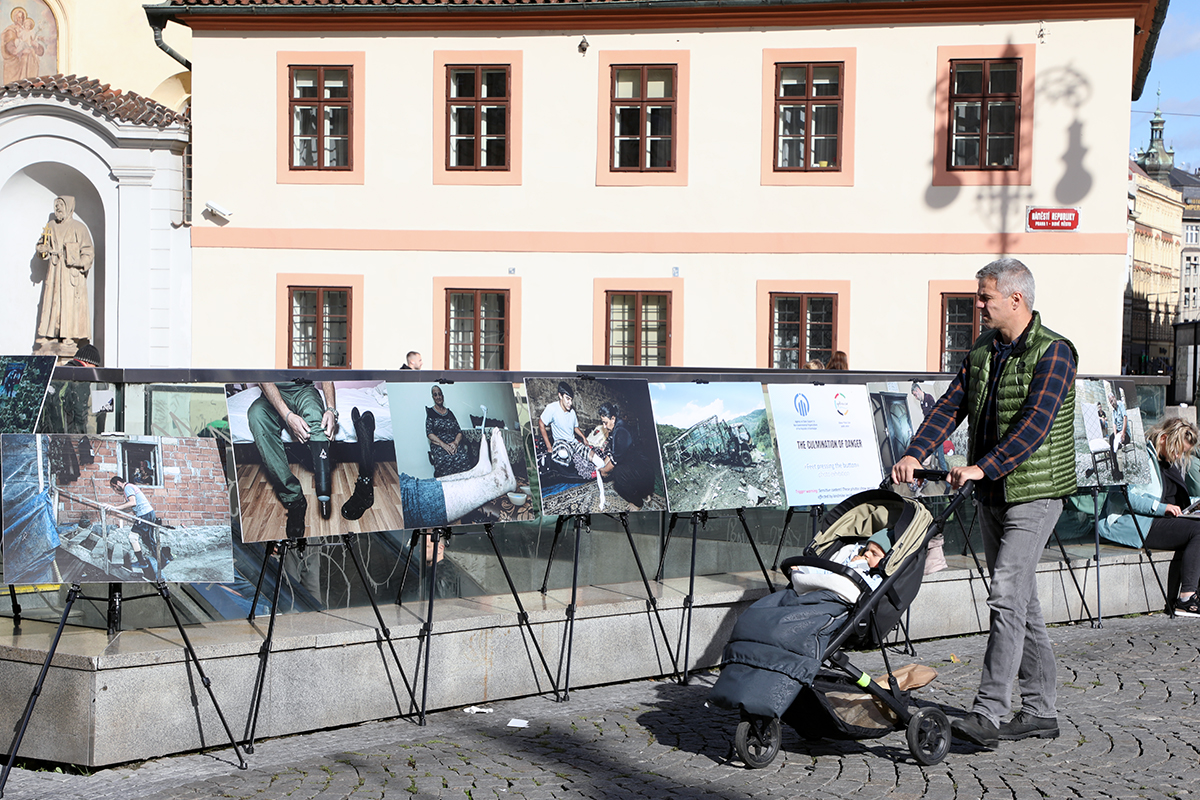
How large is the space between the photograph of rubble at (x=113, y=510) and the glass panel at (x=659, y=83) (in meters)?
16.6

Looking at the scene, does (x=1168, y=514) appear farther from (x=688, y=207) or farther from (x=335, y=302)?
(x=335, y=302)

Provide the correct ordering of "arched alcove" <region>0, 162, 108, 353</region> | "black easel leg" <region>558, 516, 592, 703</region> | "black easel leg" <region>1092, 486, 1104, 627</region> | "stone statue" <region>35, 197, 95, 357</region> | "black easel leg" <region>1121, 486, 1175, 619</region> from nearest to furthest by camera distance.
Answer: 1. "black easel leg" <region>558, 516, 592, 703</region>
2. "black easel leg" <region>1092, 486, 1104, 627</region>
3. "black easel leg" <region>1121, 486, 1175, 619</region>
4. "stone statue" <region>35, 197, 95, 357</region>
5. "arched alcove" <region>0, 162, 108, 353</region>

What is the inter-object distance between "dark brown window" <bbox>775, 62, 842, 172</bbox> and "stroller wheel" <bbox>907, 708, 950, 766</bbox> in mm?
15994

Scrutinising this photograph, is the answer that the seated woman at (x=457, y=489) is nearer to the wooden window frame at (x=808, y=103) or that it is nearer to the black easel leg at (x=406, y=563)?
the black easel leg at (x=406, y=563)

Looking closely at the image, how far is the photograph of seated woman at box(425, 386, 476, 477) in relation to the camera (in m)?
6.57

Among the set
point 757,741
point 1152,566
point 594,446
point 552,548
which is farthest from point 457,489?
point 1152,566

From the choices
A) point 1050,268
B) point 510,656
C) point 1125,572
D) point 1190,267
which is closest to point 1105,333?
point 1050,268

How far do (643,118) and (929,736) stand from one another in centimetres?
1663

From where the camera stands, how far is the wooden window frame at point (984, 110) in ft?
66.9

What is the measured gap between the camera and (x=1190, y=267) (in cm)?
14200

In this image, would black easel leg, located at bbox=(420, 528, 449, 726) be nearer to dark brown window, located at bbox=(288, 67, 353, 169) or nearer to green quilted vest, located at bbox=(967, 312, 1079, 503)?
green quilted vest, located at bbox=(967, 312, 1079, 503)

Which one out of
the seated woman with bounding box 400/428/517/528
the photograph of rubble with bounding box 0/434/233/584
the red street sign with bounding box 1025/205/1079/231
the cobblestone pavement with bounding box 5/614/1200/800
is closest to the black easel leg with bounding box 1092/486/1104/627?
the cobblestone pavement with bounding box 5/614/1200/800

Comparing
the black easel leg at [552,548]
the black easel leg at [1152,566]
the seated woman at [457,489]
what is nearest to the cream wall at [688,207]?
the black easel leg at [1152,566]

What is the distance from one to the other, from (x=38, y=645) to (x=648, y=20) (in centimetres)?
1723
